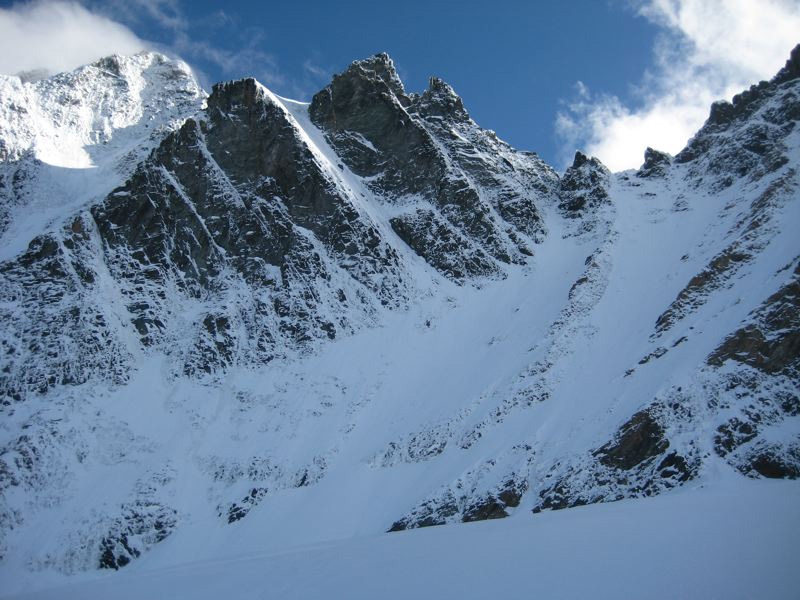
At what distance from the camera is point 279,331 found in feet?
197

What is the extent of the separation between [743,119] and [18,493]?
90638 mm

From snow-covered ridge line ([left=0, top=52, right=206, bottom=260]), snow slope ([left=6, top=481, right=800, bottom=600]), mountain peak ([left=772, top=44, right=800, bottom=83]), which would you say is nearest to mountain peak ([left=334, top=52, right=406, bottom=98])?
snow-covered ridge line ([left=0, top=52, right=206, bottom=260])

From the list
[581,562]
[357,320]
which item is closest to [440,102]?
[357,320]

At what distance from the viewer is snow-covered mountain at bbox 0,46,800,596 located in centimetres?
3822

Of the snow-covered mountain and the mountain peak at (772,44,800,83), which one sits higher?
the mountain peak at (772,44,800,83)

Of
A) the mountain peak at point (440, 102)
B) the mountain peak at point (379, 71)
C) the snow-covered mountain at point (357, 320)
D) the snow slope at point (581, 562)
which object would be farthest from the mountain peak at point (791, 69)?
the snow slope at point (581, 562)

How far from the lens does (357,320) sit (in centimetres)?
6238

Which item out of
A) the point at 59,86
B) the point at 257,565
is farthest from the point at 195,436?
the point at 59,86

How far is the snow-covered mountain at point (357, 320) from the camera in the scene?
3822 centimetres

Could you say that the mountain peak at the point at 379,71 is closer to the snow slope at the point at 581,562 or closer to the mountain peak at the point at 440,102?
the mountain peak at the point at 440,102

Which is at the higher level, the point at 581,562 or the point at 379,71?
the point at 379,71

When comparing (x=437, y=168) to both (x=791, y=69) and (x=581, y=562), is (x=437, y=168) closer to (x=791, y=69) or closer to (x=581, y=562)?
(x=791, y=69)

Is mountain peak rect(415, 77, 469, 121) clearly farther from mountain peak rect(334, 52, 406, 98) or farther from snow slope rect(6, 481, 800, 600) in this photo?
snow slope rect(6, 481, 800, 600)

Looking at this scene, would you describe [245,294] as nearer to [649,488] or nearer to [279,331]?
[279,331]
